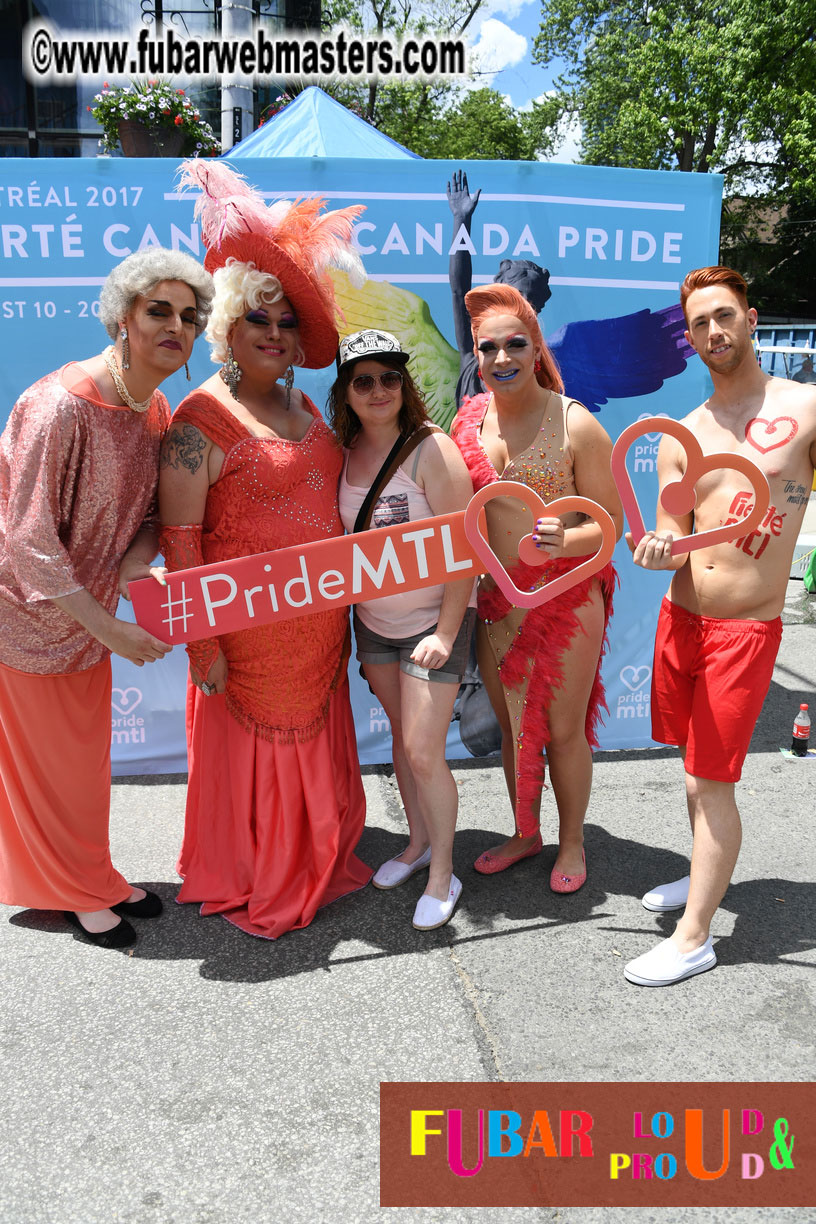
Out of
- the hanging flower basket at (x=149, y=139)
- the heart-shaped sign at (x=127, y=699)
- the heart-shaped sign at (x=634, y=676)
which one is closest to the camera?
the heart-shaped sign at (x=127, y=699)

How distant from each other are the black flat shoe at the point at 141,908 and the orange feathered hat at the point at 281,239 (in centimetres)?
192

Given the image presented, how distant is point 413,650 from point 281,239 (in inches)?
49.8

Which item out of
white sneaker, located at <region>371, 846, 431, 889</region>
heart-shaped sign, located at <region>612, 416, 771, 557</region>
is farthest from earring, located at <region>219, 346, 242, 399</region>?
white sneaker, located at <region>371, 846, 431, 889</region>

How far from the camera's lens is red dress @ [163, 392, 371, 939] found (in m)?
2.70

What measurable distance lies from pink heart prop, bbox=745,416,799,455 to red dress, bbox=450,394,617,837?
1.70ft

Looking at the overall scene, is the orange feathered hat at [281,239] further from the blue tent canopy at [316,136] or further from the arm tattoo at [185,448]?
the blue tent canopy at [316,136]

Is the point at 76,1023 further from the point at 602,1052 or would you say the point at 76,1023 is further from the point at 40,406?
the point at 40,406

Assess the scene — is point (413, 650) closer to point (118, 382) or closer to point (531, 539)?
point (531, 539)

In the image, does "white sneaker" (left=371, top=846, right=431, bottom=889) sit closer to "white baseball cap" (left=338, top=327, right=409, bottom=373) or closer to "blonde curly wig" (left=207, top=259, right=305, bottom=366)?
"white baseball cap" (left=338, top=327, right=409, bottom=373)

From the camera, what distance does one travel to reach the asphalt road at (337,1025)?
191 cm

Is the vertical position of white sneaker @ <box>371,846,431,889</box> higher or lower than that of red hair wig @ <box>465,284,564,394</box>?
lower

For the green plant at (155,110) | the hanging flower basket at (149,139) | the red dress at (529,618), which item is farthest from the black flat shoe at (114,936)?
the hanging flower basket at (149,139)

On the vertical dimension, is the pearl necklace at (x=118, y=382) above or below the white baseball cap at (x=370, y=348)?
below

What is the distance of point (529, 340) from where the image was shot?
8.61 ft
